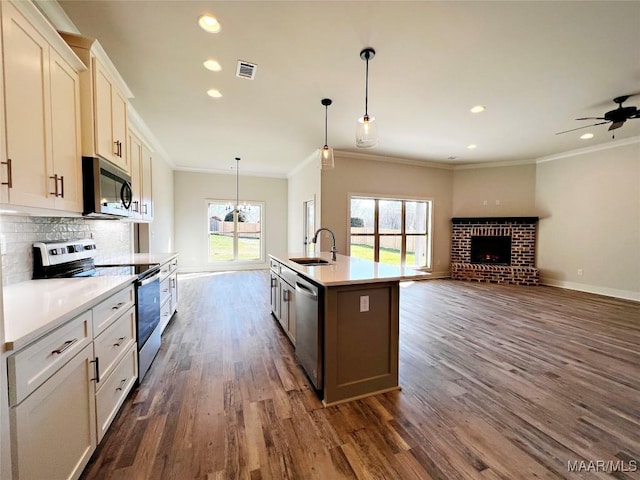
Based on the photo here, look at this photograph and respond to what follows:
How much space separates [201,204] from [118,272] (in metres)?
5.74

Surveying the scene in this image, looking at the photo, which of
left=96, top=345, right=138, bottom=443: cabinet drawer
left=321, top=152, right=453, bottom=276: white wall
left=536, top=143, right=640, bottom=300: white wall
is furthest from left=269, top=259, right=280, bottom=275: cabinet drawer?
left=536, top=143, right=640, bottom=300: white wall

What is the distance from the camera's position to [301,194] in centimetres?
701

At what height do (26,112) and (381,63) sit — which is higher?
(381,63)

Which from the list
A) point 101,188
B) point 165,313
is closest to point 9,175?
point 101,188

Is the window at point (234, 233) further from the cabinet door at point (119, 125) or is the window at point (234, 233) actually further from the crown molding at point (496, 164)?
the crown molding at point (496, 164)

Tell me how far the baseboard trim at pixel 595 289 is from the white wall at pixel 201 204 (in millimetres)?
7143

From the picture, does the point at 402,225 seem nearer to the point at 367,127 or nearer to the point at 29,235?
the point at 367,127

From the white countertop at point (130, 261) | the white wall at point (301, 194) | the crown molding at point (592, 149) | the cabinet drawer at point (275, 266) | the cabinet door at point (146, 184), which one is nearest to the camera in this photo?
the white countertop at point (130, 261)

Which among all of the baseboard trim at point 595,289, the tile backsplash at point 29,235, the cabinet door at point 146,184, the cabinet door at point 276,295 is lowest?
the baseboard trim at point 595,289

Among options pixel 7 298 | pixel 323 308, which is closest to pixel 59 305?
pixel 7 298

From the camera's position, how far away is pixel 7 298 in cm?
144

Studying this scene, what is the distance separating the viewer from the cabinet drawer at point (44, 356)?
944 millimetres

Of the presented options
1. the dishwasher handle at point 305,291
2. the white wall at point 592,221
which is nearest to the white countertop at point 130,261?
the dishwasher handle at point 305,291

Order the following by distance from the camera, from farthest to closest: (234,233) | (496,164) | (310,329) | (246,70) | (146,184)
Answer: (234,233)
(496,164)
(146,184)
(246,70)
(310,329)
